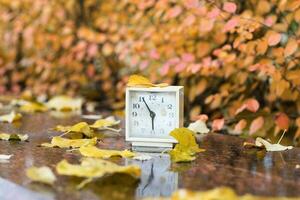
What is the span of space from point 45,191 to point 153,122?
17.2 inches

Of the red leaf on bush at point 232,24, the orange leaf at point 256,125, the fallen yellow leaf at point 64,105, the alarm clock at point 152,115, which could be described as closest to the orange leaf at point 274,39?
the red leaf on bush at point 232,24

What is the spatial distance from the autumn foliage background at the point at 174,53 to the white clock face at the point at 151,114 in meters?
0.48

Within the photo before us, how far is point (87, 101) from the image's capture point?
128 inches

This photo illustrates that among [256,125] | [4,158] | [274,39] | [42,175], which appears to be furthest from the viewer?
[256,125]

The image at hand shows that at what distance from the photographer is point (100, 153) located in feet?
4.29

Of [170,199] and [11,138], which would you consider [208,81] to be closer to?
[11,138]

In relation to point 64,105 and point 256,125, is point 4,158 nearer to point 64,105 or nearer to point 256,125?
point 256,125

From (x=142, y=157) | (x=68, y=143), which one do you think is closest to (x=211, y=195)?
(x=142, y=157)

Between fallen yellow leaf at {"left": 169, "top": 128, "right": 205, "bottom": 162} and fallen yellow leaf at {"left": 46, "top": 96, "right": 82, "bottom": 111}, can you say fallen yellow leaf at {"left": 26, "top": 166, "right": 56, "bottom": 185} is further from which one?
fallen yellow leaf at {"left": 46, "top": 96, "right": 82, "bottom": 111}

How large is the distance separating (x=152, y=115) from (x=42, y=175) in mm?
402

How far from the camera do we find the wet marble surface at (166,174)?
1.03 meters

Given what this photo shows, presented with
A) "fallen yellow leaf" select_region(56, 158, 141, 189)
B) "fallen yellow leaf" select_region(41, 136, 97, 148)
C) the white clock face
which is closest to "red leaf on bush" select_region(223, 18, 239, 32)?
the white clock face

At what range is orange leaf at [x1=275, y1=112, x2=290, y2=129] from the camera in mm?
1959

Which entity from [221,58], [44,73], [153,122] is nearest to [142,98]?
[153,122]
